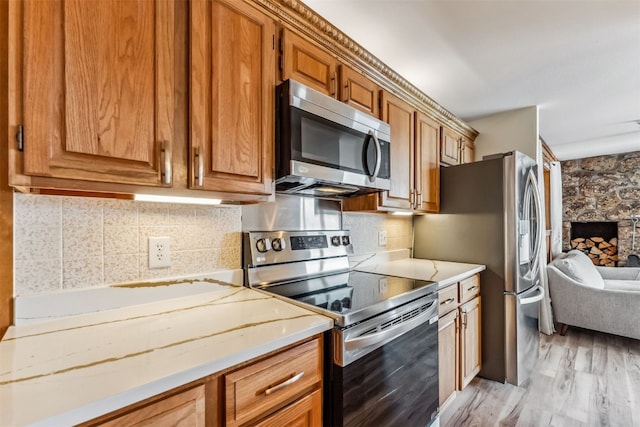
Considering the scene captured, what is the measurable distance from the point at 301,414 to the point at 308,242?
901 millimetres

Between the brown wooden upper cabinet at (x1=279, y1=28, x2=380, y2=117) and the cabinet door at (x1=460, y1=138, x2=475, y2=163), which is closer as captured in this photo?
the brown wooden upper cabinet at (x1=279, y1=28, x2=380, y2=117)

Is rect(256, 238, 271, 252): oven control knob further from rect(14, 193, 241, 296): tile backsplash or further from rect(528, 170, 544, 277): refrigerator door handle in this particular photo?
rect(528, 170, 544, 277): refrigerator door handle

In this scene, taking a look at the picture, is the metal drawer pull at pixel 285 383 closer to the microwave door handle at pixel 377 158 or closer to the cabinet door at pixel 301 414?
the cabinet door at pixel 301 414

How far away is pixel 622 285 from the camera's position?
341cm

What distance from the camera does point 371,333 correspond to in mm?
1123

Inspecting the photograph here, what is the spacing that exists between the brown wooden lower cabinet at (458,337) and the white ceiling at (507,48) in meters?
1.50

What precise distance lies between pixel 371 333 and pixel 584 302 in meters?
3.10

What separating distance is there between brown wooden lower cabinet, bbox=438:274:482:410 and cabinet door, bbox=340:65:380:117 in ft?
3.81

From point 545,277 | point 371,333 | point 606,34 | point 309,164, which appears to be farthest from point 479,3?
point 545,277

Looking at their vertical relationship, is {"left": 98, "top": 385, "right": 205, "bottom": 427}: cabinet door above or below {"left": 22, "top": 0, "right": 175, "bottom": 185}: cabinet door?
below

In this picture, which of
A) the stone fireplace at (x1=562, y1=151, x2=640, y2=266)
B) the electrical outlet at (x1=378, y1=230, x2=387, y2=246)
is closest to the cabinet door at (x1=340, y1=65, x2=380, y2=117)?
the electrical outlet at (x1=378, y1=230, x2=387, y2=246)

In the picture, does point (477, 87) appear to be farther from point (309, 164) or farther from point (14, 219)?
point (14, 219)

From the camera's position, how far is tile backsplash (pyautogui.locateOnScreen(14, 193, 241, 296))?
0.95 metres

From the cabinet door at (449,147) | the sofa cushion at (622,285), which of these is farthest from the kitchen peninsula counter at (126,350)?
the sofa cushion at (622,285)
